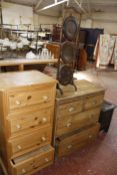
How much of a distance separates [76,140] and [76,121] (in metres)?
0.25

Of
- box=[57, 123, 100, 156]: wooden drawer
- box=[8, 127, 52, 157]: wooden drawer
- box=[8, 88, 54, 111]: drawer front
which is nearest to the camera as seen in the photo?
box=[8, 88, 54, 111]: drawer front

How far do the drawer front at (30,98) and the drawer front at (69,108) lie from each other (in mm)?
192

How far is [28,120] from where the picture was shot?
1.45 m

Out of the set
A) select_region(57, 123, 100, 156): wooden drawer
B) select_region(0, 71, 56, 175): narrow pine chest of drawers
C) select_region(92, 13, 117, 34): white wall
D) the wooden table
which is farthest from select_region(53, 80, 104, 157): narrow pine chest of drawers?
select_region(92, 13, 117, 34): white wall

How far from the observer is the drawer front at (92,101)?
6.12ft

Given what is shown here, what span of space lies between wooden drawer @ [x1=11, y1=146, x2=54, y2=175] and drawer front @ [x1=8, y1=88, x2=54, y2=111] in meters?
0.55

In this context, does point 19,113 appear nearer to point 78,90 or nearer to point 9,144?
point 9,144

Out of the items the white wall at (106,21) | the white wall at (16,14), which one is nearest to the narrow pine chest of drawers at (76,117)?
the white wall at (16,14)

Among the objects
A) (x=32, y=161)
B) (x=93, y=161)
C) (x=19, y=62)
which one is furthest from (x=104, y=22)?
(x=32, y=161)

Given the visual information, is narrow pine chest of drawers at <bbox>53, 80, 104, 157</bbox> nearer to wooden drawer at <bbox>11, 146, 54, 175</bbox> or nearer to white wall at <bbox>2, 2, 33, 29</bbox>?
wooden drawer at <bbox>11, 146, 54, 175</bbox>

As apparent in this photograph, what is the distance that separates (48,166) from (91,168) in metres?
0.49

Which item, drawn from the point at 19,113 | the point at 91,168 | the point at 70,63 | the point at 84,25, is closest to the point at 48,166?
the point at 91,168

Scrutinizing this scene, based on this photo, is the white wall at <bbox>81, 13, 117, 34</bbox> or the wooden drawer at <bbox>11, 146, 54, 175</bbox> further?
the white wall at <bbox>81, 13, 117, 34</bbox>

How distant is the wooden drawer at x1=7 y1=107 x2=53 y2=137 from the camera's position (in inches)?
53.4
